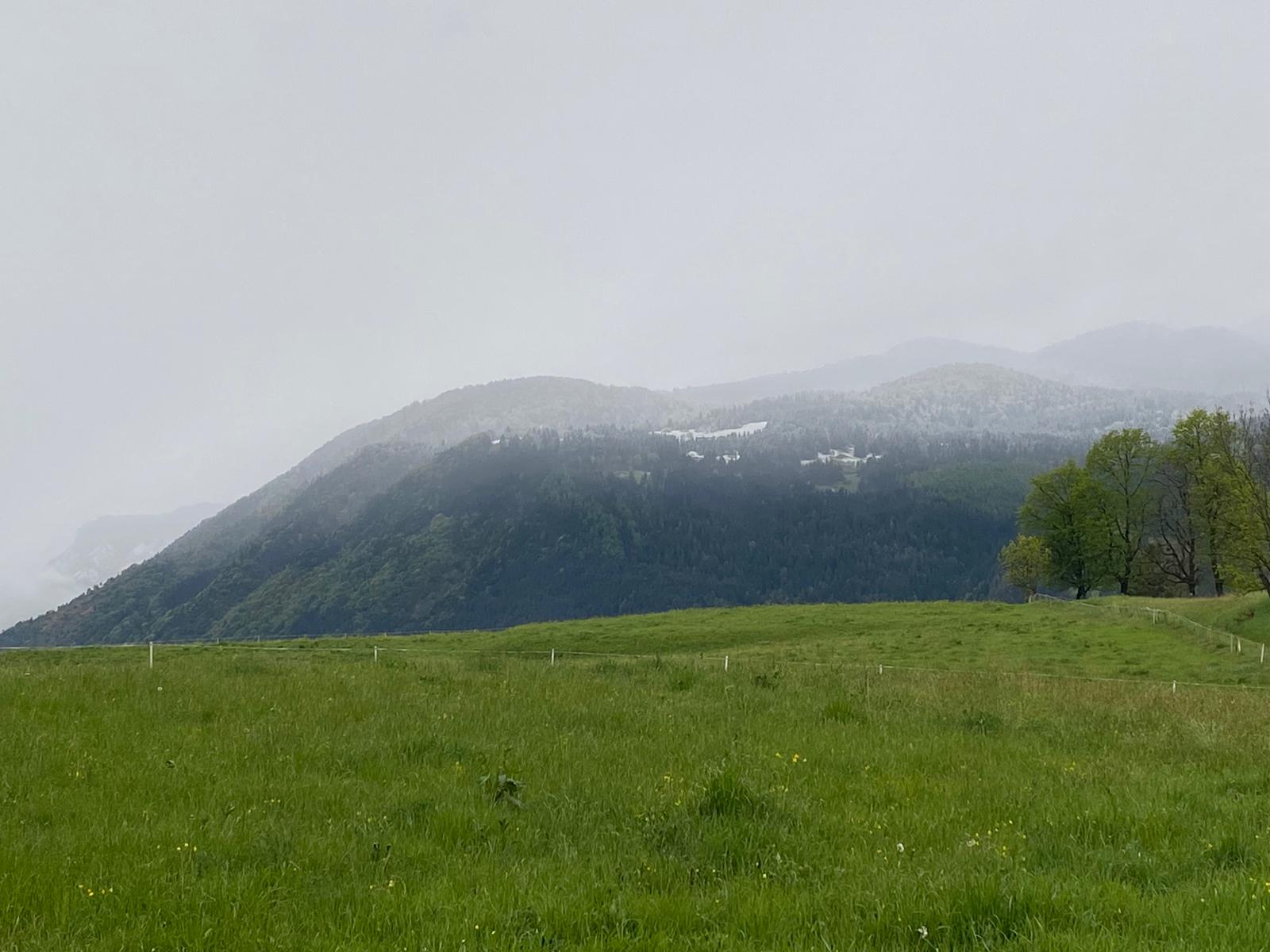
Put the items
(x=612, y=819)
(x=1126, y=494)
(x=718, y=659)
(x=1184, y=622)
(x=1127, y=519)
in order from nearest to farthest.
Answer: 1. (x=612, y=819)
2. (x=718, y=659)
3. (x=1184, y=622)
4. (x=1126, y=494)
5. (x=1127, y=519)

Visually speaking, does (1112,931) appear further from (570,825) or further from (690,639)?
(690,639)

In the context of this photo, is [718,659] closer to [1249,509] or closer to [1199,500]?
[1249,509]

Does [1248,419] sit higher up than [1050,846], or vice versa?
[1248,419]

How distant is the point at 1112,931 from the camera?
5.10 m

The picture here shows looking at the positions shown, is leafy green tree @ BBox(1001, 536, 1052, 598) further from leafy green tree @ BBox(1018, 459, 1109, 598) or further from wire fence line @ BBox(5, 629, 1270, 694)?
wire fence line @ BBox(5, 629, 1270, 694)

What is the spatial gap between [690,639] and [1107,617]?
2911 cm

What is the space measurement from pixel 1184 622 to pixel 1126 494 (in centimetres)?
3984

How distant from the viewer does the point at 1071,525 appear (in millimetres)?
84188

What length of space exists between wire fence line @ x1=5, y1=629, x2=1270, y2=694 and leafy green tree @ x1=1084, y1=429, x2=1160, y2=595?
21540mm

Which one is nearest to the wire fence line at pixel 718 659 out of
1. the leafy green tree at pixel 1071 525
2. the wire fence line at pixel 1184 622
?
the wire fence line at pixel 1184 622

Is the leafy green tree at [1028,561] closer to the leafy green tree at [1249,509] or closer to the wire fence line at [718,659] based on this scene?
the wire fence line at [718,659]

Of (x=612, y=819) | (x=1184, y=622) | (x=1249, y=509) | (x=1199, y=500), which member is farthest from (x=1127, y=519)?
(x=612, y=819)

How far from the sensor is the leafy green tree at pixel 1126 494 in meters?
81.2

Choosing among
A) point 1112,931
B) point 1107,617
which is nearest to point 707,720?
point 1112,931
